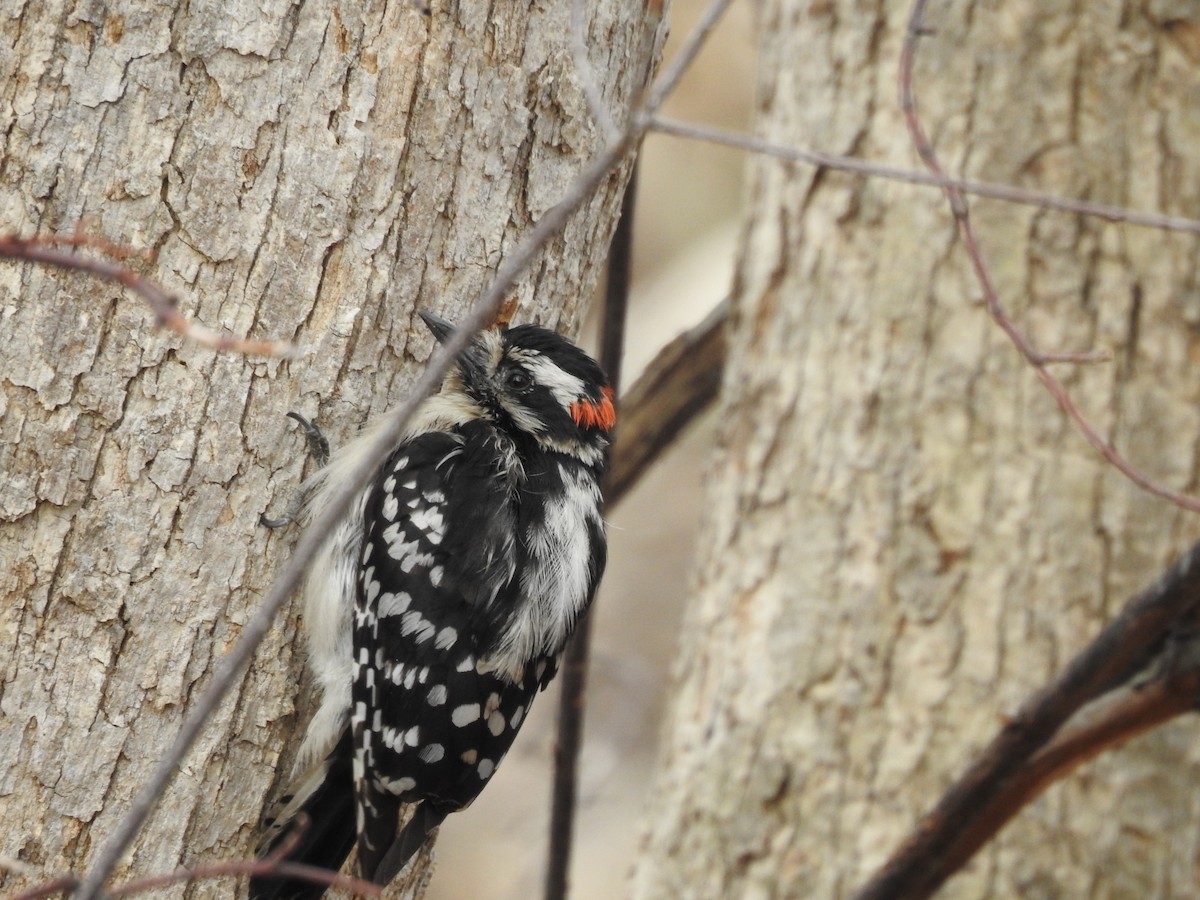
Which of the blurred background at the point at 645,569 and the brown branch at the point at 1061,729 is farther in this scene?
the blurred background at the point at 645,569

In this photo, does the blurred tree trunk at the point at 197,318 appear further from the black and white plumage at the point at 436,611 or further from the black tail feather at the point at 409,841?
the black tail feather at the point at 409,841

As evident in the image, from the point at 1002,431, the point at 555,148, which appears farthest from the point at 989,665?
the point at 555,148

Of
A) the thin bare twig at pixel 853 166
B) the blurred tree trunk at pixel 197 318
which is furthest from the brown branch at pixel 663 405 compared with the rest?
the thin bare twig at pixel 853 166

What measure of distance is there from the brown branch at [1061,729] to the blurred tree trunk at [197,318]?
1.74 metres

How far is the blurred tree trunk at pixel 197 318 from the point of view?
254cm

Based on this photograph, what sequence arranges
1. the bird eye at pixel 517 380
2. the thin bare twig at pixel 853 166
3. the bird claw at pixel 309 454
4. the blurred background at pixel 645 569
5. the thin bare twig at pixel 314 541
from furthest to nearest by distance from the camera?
the blurred background at pixel 645 569 → the bird eye at pixel 517 380 → the bird claw at pixel 309 454 → the thin bare twig at pixel 853 166 → the thin bare twig at pixel 314 541

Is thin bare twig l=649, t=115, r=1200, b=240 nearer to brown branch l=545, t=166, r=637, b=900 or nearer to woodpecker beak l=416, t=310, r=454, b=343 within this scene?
woodpecker beak l=416, t=310, r=454, b=343

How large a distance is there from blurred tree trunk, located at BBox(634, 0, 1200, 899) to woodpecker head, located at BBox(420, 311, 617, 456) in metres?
1.74

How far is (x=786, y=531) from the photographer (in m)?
4.99


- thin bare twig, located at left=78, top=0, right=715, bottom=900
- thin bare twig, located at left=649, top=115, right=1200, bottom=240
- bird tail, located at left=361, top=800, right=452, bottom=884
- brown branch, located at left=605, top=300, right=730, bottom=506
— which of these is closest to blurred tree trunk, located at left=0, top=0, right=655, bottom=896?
bird tail, located at left=361, top=800, right=452, bottom=884

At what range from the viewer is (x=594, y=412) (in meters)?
3.41

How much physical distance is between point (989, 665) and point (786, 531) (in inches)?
36.1

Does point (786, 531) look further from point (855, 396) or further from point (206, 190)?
point (206, 190)

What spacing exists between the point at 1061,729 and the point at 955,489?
1.50 meters
